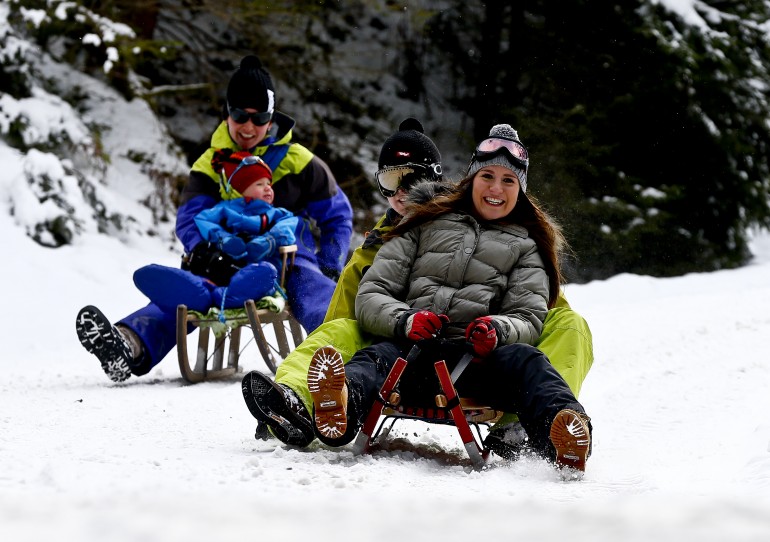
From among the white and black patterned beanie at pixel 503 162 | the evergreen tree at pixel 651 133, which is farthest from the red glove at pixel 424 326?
the evergreen tree at pixel 651 133

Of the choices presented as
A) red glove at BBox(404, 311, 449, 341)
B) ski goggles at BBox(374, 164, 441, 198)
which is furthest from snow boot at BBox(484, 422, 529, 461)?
ski goggles at BBox(374, 164, 441, 198)

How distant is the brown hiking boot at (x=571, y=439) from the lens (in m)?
2.70

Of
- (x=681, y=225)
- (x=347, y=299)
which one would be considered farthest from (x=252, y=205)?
(x=681, y=225)

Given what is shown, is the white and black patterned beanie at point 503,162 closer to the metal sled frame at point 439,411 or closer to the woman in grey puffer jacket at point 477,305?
the woman in grey puffer jacket at point 477,305

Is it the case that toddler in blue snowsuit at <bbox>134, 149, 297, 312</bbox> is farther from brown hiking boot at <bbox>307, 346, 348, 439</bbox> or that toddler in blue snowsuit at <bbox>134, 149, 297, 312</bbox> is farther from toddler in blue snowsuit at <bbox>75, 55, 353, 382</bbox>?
brown hiking boot at <bbox>307, 346, 348, 439</bbox>

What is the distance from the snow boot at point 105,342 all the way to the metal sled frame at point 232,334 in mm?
275

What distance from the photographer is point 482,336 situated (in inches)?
117

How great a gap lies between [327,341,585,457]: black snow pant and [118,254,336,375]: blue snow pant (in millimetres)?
1999

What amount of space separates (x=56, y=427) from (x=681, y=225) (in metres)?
9.43

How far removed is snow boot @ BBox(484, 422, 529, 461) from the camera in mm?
3065

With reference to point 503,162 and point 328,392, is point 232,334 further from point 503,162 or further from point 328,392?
point 328,392

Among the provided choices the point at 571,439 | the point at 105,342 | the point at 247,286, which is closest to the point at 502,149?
the point at 571,439

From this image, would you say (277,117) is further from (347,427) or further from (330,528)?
(330,528)

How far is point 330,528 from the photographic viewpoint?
1.92 metres
